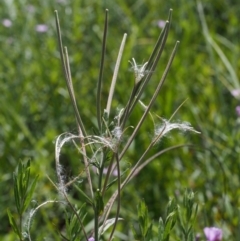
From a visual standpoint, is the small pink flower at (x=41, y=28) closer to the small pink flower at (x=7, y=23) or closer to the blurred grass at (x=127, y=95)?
the blurred grass at (x=127, y=95)

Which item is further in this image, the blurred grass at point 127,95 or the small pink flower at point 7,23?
the small pink flower at point 7,23

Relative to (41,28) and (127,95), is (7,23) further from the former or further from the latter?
(127,95)

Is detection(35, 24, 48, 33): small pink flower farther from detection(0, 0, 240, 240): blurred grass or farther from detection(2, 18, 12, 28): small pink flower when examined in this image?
detection(2, 18, 12, 28): small pink flower

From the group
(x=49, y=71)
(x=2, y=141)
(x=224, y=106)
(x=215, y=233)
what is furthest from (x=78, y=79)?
(x=215, y=233)

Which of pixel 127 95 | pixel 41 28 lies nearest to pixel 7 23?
pixel 41 28

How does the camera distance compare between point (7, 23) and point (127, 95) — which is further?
point (7, 23)

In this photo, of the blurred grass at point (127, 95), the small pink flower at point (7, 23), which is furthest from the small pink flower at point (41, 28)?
the small pink flower at point (7, 23)

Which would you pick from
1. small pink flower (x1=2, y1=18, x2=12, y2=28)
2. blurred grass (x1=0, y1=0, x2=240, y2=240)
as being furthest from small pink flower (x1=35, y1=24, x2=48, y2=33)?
A: small pink flower (x1=2, y1=18, x2=12, y2=28)

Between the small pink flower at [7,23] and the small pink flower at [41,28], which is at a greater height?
the small pink flower at [7,23]
